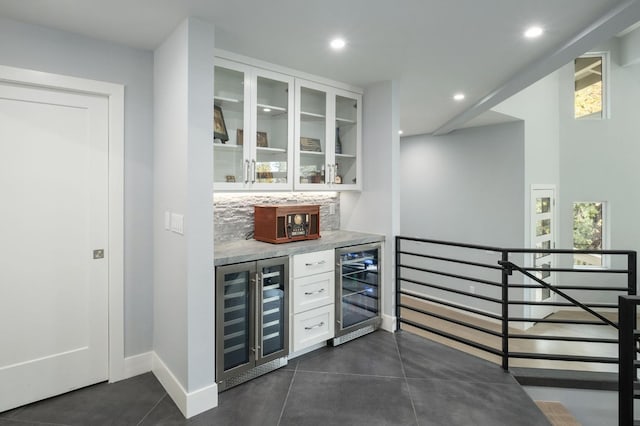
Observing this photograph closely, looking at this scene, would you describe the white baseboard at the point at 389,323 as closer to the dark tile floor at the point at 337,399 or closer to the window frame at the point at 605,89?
the dark tile floor at the point at 337,399

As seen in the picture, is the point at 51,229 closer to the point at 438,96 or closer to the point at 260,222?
the point at 260,222

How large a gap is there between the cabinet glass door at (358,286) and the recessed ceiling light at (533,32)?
7.02 feet

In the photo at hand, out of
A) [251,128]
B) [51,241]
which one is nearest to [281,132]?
[251,128]

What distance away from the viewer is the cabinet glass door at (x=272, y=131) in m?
2.97

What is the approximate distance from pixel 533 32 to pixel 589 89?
16.5ft

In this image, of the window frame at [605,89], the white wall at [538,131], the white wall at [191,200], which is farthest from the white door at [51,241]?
the window frame at [605,89]

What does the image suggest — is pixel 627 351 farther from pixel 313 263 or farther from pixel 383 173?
pixel 383 173

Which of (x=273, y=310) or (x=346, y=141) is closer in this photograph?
(x=273, y=310)

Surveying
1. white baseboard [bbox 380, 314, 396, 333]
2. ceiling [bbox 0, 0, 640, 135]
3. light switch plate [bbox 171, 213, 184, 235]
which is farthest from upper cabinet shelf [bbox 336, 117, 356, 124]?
white baseboard [bbox 380, 314, 396, 333]

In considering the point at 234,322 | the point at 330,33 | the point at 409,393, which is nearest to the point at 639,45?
the point at 330,33

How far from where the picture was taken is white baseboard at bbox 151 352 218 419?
2.22 m

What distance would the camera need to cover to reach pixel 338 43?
2609 millimetres

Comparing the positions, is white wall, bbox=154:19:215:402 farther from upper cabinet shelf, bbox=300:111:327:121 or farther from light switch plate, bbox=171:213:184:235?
upper cabinet shelf, bbox=300:111:327:121

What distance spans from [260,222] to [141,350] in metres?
1.38
